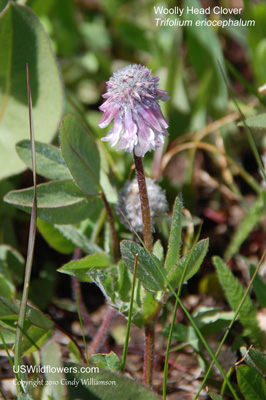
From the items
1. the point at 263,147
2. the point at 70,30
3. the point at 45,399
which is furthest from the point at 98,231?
the point at 70,30

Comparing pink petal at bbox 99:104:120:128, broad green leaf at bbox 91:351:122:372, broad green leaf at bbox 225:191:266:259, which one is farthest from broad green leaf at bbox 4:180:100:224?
broad green leaf at bbox 225:191:266:259

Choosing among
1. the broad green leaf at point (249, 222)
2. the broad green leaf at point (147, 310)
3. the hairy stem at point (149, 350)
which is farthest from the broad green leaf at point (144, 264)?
the broad green leaf at point (249, 222)

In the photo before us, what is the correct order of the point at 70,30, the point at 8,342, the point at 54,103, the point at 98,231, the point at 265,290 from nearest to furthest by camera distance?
the point at 8,342
the point at 265,290
the point at 98,231
the point at 54,103
the point at 70,30

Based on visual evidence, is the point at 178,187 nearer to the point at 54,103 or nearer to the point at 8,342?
the point at 54,103

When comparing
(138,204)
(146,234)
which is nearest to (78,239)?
(138,204)

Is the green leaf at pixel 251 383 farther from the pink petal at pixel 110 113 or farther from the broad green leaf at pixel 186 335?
the pink petal at pixel 110 113

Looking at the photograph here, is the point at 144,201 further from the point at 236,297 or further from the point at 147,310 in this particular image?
the point at 236,297

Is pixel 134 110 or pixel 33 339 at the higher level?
pixel 134 110

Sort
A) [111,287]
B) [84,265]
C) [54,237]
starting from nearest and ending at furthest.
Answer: [111,287] → [84,265] → [54,237]
